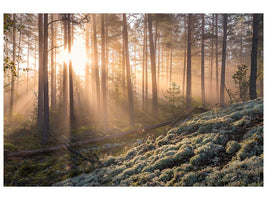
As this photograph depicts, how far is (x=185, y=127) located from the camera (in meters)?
7.64

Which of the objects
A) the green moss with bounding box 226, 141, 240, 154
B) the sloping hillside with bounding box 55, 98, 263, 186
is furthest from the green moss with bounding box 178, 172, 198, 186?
the green moss with bounding box 226, 141, 240, 154

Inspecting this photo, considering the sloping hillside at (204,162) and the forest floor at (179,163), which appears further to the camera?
the forest floor at (179,163)

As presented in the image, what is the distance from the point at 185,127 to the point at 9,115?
19.3 m

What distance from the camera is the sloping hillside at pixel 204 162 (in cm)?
390

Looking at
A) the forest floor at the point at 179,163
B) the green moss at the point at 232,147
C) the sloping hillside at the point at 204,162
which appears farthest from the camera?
the green moss at the point at 232,147

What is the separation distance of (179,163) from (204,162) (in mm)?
788

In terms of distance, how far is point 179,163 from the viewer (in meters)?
4.98

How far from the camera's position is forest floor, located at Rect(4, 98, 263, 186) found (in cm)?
401

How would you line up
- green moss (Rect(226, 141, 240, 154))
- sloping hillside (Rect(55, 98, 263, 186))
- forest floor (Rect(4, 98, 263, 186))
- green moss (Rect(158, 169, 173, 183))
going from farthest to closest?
green moss (Rect(226, 141, 240, 154)) < green moss (Rect(158, 169, 173, 183)) < forest floor (Rect(4, 98, 263, 186)) < sloping hillside (Rect(55, 98, 263, 186))

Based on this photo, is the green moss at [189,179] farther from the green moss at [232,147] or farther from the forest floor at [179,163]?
the green moss at [232,147]

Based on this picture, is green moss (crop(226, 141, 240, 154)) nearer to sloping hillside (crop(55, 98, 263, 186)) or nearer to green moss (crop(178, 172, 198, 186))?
sloping hillside (crop(55, 98, 263, 186))

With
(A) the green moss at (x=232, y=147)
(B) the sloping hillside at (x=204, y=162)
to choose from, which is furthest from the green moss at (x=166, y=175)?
(A) the green moss at (x=232, y=147)

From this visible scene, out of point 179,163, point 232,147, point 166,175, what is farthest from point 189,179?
point 232,147
